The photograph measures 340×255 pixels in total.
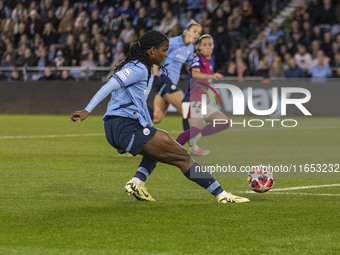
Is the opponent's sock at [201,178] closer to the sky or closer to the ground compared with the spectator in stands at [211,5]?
closer to the sky

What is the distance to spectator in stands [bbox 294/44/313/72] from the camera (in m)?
26.8

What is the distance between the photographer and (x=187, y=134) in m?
13.4

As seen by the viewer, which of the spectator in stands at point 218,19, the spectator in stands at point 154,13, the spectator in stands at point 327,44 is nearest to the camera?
the spectator in stands at point 327,44

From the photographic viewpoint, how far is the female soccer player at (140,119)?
28.6 feet

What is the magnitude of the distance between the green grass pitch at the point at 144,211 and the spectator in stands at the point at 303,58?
11746 mm

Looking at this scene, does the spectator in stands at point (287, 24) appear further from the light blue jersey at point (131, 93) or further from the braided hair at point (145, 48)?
the light blue jersey at point (131, 93)

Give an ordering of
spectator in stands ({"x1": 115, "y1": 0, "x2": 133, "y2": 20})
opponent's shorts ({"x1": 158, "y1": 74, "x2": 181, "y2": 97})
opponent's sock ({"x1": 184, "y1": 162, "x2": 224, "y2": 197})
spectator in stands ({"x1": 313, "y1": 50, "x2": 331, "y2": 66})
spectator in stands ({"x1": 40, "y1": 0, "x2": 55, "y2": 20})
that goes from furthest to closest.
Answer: spectator in stands ({"x1": 40, "y1": 0, "x2": 55, "y2": 20}) < spectator in stands ({"x1": 115, "y1": 0, "x2": 133, "y2": 20}) < spectator in stands ({"x1": 313, "y1": 50, "x2": 331, "y2": 66}) < opponent's shorts ({"x1": 158, "y1": 74, "x2": 181, "y2": 97}) < opponent's sock ({"x1": 184, "y1": 162, "x2": 224, "y2": 197})

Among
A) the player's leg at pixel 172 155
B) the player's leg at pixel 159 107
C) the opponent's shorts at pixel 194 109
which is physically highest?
the player's leg at pixel 172 155

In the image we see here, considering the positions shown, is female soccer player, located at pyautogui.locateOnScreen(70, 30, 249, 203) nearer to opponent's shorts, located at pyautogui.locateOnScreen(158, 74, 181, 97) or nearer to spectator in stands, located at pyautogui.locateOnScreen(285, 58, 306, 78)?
opponent's shorts, located at pyautogui.locateOnScreen(158, 74, 181, 97)

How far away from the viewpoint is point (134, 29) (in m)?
29.7

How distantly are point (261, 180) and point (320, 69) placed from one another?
16.7 m

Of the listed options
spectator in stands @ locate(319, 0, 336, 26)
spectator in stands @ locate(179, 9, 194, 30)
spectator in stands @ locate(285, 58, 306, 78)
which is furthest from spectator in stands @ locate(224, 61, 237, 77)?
spectator in stands @ locate(319, 0, 336, 26)

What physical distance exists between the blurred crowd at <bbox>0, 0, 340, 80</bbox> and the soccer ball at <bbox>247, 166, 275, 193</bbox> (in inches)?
616

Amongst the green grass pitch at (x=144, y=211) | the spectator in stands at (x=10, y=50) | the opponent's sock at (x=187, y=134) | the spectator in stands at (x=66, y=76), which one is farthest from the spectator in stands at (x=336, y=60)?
the opponent's sock at (x=187, y=134)
